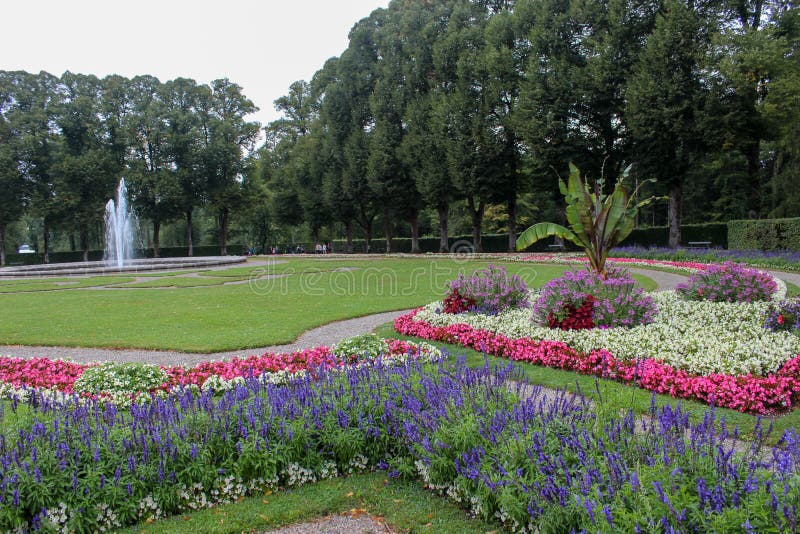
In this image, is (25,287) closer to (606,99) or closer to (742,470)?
(742,470)

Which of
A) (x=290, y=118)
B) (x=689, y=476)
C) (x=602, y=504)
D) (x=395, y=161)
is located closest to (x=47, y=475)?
(x=602, y=504)

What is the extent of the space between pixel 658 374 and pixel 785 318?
333 cm

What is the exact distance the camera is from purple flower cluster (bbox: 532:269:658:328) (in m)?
8.53

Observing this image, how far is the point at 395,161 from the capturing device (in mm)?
40688

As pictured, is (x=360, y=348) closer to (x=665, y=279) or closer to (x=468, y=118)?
(x=665, y=279)

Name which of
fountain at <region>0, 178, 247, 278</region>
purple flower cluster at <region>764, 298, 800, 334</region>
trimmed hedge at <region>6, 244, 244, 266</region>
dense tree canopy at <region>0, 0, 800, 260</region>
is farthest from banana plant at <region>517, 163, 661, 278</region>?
trimmed hedge at <region>6, 244, 244, 266</region>

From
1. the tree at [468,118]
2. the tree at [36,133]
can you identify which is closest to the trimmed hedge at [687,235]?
the tree at [468,118]

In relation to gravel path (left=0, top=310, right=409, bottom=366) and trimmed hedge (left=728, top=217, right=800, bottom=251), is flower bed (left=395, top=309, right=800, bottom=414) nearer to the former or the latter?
gravel path (left=0, top=310, right=409, bottom=366)

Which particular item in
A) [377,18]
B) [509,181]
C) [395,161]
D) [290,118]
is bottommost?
[509,181]

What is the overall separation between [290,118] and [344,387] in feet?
185

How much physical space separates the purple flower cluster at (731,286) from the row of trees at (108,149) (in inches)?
1734

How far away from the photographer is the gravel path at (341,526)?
11.3ft

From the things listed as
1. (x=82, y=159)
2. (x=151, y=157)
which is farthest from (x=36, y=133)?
(x=151, y=157)

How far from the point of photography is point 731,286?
1027 cm
